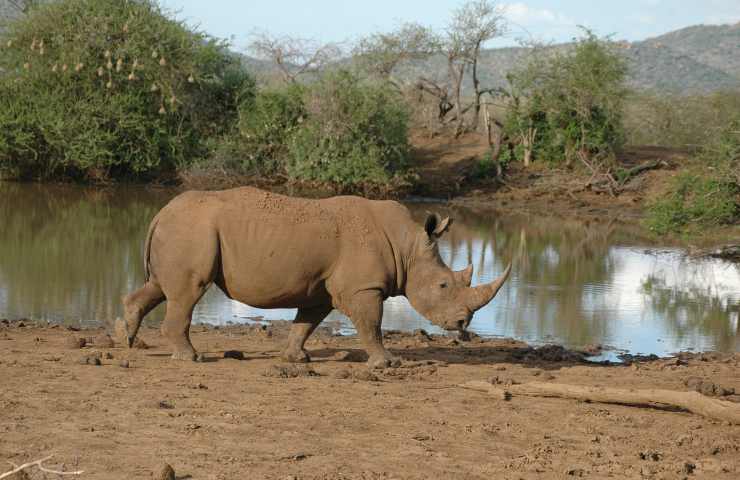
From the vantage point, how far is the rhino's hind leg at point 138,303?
382 inches

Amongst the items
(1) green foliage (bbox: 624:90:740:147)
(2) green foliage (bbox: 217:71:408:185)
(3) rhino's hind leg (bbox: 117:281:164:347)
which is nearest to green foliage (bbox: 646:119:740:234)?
(2) green foliage (bbox: 217:71:408:185)

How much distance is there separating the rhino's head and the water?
2869 millimetres

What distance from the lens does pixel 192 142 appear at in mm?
35875

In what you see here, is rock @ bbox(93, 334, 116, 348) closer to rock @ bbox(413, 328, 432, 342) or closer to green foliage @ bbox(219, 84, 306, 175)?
rock @ bbox(413, 328, 432, 342)

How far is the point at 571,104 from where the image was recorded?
116 feet

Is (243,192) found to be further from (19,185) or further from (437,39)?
(437,39)

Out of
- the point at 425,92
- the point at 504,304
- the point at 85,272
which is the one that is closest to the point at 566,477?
the point at 504,304

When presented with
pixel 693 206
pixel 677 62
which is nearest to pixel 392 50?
pixel 693 206

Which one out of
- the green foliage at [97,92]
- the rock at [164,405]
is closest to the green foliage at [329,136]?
the green foliage at [97,92]

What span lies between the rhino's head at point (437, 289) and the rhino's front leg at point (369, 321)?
52 centimetres

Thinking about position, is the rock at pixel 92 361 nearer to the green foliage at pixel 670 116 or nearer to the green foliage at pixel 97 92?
the green foliage at pixel 97 92

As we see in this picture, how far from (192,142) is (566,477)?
101 ft

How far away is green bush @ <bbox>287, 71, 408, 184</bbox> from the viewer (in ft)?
106

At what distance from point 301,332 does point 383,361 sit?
2.82 ft
